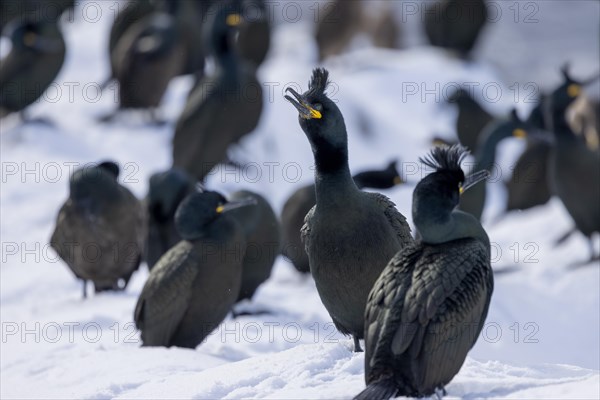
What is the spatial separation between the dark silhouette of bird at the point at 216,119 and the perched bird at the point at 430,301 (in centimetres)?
748

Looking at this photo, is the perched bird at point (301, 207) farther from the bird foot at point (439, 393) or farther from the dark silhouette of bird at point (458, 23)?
the dark silhouette of bird at point (458, 23)

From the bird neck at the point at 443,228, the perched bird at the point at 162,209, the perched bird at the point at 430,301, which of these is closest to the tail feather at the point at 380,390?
the perched bird at the point at 430,301

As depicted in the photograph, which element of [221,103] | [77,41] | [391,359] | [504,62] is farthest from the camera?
[504,62]

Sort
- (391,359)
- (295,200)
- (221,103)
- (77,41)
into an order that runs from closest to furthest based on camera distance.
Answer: (391,359) < (295,200) < (221,103) < (77,41)

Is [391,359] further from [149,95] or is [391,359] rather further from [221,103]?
[149,95]

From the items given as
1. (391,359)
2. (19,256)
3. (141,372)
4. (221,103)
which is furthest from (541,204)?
(391,359)

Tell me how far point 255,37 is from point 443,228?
43.9 feet

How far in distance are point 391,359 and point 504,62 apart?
67.6ft

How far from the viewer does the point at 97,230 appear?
9.58 m

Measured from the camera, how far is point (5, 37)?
19359 mm

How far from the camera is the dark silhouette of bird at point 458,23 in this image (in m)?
19.8

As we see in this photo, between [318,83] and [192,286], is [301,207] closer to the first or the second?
[192,286]

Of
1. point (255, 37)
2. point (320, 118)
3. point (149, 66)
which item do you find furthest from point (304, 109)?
point (255, 37)

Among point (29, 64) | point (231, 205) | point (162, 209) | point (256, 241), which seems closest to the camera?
point (231, 205)
